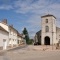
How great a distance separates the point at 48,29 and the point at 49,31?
1069mm

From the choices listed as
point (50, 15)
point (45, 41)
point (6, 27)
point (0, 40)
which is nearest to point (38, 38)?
point (45, 41)

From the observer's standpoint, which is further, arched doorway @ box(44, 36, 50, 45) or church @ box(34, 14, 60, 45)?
arched doorway @ box(44, 36, 50, 45)

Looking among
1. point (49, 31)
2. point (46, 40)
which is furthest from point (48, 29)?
point (46, 40)

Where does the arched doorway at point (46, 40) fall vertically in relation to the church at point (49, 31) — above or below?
below

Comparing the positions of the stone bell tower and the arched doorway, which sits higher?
the stone bell tower

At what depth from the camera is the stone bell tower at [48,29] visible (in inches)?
3061

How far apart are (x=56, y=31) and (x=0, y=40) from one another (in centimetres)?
4273

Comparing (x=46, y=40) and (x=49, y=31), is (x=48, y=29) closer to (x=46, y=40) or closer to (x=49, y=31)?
(x=49, y=31)

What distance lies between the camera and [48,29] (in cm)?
7894

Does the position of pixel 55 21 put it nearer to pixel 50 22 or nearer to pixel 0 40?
pixel 50 22

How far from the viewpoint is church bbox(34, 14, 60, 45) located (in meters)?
77.8

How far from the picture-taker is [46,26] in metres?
79.1

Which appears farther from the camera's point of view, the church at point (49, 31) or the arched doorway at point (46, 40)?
the arched doorway at point (46, 40)

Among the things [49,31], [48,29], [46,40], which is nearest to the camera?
[49,31]
